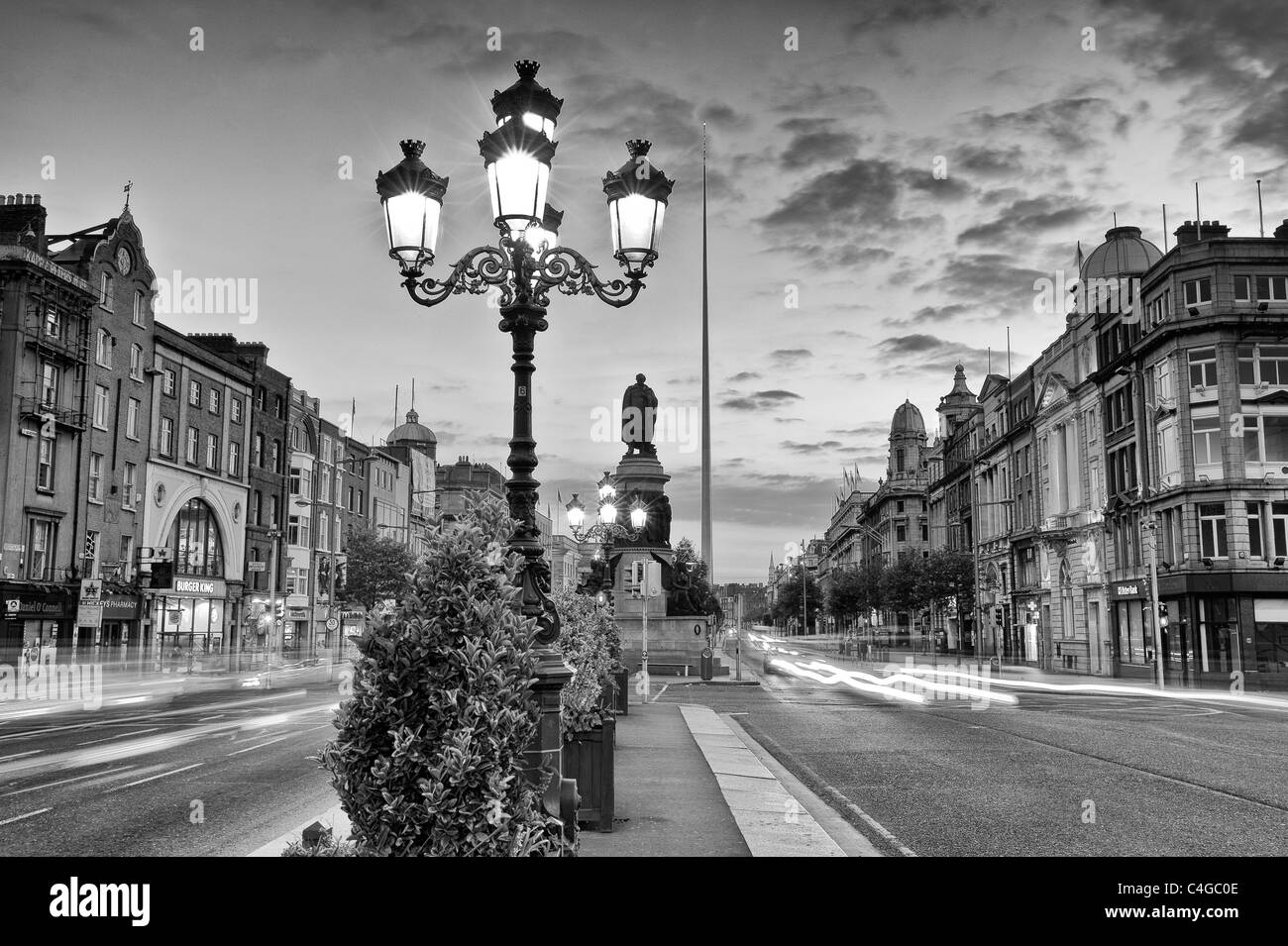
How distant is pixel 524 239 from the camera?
8.63 m

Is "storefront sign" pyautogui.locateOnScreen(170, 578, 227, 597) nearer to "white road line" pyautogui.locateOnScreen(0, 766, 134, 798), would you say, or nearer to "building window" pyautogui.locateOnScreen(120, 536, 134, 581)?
"building window" pyautogui.locateOnScreen(120, 536, 134, 581)

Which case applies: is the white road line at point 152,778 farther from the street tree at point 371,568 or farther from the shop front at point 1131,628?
the street tree at point 371,568

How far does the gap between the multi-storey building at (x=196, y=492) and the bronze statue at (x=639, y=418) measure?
22.1 meters

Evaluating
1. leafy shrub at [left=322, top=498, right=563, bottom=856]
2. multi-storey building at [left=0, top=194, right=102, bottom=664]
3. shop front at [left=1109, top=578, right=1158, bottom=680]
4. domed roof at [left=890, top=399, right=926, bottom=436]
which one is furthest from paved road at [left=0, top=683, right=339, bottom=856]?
domed roof at [left=890, top=399, right=926, bottom=436]

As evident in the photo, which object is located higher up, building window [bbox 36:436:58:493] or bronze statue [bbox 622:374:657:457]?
bronze statue [bbox 622:374:657:457]

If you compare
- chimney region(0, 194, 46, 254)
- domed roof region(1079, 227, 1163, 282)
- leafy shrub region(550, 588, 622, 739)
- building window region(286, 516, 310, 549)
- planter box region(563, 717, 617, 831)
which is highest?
domed roof region(1079, 227, 1163, 282)

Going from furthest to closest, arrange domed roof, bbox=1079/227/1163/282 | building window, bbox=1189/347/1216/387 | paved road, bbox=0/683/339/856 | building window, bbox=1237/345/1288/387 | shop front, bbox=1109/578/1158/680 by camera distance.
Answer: domed roof, bbox=1079/227/1163/282, shop front, bbox=1109/578/1158/680, building window, bbox=1189/347/1216/387, building window, bbox=1237/345/1288/387, paved road, bbox=0/683/339/856

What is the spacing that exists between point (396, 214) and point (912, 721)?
19.7 m

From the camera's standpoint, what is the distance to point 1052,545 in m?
62.4

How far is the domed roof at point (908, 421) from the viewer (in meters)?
141

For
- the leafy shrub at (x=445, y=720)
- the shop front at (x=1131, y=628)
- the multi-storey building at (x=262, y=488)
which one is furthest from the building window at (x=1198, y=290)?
the multi-storey building at (x=262, y=488)

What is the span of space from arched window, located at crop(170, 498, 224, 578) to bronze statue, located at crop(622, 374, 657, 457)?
2466 cm

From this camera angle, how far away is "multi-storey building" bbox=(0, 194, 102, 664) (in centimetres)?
3934
